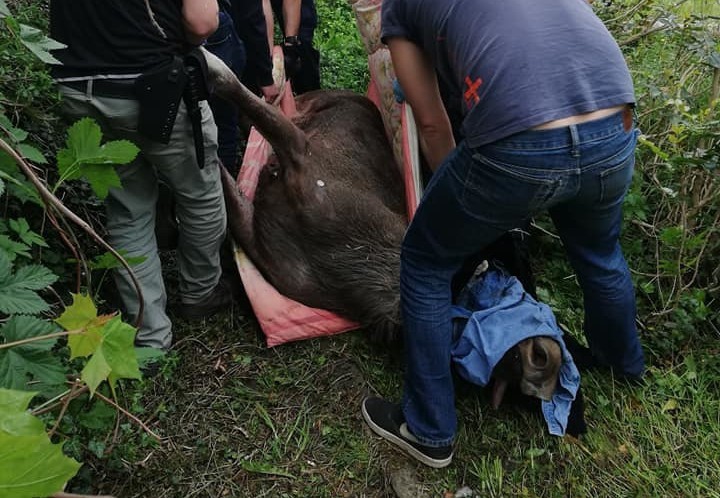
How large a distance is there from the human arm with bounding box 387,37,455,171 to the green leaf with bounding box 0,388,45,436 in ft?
4.99

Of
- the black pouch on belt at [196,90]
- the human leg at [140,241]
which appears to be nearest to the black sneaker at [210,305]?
the human leg at [140,241]

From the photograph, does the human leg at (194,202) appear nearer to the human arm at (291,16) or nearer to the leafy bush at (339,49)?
the human arm at (291,16)

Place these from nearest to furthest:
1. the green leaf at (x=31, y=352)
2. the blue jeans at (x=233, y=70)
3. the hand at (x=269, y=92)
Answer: the green leaf at (x=31, y=352) → the blue jeans at (x=233, y=70) → the hand at (x=269, y=92)

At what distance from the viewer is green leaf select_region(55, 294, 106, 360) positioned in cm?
123

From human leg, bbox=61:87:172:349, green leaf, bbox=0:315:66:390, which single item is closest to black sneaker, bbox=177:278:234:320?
human leg, bbox=61:87:172:349

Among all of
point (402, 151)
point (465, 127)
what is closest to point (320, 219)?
point (402, 151)

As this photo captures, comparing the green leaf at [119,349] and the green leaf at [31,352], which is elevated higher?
the green leaf at [119,349]

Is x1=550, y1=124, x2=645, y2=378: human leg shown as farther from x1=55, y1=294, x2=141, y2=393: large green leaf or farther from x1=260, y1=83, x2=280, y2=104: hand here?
x1=260, y1=83, x2=280, y2=104: hand

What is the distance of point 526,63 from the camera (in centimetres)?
176

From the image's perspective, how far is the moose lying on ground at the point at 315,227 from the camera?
3004 mm

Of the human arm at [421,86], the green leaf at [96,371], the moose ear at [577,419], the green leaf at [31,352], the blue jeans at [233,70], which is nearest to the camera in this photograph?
the green leaf at [96,371]

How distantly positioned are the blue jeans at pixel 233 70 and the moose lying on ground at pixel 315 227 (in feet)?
0.71

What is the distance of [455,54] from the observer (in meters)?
1.88

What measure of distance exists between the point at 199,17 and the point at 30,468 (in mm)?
1751
